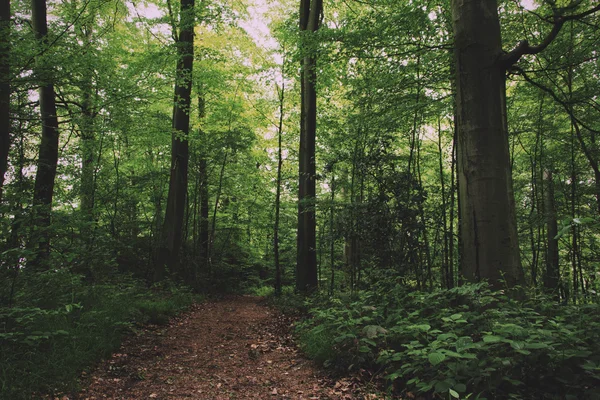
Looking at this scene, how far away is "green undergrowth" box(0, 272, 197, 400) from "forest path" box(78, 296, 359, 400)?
0.26 m

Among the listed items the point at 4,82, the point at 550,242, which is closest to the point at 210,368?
the point at 4,82

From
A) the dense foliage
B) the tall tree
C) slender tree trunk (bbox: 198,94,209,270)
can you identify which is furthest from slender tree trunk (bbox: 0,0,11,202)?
slender tree trunk (bbox: 198,94,209,270)

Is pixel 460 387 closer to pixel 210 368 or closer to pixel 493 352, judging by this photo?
pixel 493 352

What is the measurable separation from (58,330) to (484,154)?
16.8ft

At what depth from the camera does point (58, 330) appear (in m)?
3.69

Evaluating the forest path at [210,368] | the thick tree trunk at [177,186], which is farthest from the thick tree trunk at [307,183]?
the thick tree trunk at [177,186]

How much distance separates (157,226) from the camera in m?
11.0

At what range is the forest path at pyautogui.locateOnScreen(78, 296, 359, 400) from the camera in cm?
329

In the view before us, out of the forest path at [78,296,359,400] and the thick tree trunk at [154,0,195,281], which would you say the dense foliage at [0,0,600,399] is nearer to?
the thick tree trunk at [154,0,195,281]

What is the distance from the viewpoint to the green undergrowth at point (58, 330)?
2928 millimetres

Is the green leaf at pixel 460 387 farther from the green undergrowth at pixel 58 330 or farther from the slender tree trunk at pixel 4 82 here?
the slender tree trunk at pixel 4 82

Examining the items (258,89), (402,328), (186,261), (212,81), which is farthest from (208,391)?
(258,89)

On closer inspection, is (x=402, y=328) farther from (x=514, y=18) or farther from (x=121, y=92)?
(x=121, y=92)

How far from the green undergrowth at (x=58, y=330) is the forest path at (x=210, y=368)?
26 cm
